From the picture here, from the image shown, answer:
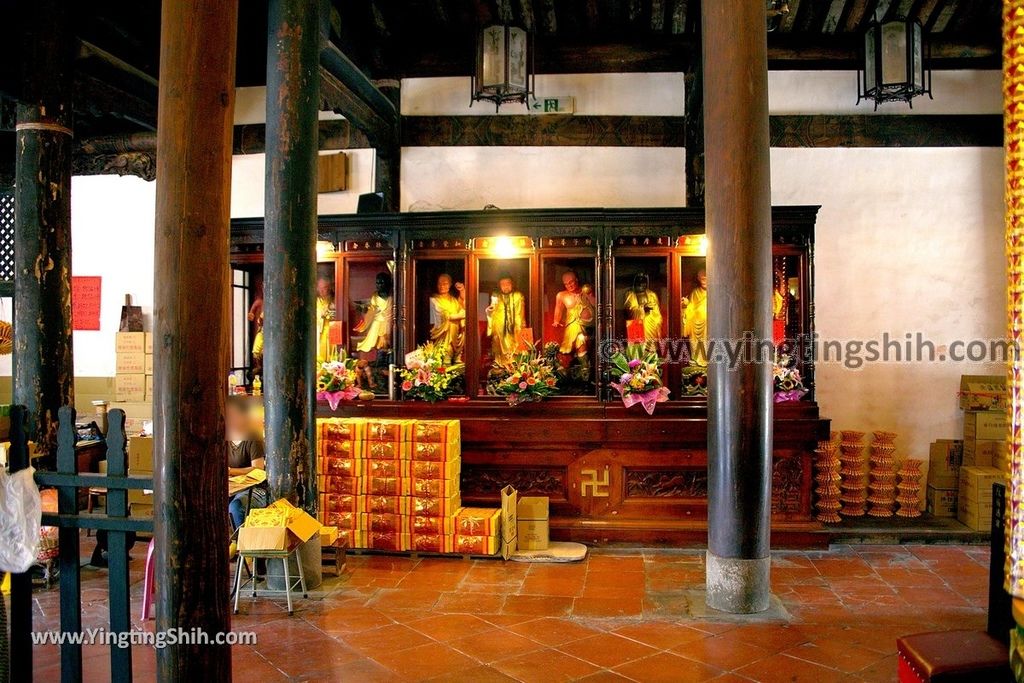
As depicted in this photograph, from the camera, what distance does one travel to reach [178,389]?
238 centimetres

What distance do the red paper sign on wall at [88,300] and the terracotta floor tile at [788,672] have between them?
823 cm

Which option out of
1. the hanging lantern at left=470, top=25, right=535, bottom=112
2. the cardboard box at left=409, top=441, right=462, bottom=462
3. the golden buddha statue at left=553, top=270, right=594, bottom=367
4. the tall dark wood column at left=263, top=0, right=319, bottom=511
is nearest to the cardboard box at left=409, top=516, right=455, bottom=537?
the cardboard box at left=409, top=441, right=462, bottom=462

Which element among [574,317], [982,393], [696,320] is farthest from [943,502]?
[574,317]

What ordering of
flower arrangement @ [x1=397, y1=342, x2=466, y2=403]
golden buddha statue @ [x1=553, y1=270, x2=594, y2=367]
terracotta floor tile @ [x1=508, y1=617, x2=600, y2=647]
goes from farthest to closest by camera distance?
1. golden buddha statue @ [x1=553, y1=270, x2=594, y2=367]
2. flower arrangement @ [x1=397, y1=342, x2=466, y2=403]
3. terracotta floor tile @ [x1=508, y1=617, x2=600, y2=647]

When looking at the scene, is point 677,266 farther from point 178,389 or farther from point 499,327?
point 178,389

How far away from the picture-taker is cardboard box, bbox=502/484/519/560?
5902 millimetres

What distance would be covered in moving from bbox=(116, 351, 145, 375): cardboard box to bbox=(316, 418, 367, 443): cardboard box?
144 inches

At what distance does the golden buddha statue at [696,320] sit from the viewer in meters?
7.15

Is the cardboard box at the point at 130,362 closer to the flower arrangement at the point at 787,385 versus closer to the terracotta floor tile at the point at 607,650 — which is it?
the terracotta floor tile at the point at 607,650

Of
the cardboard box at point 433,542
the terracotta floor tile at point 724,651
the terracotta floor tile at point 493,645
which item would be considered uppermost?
the cardboard box at point 433,542

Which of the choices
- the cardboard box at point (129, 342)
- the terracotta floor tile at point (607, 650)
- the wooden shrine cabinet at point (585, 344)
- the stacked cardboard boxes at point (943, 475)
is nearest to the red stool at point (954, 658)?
the terracotta floor tile at point (607, 650)

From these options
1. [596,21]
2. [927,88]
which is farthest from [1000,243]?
[596,21]

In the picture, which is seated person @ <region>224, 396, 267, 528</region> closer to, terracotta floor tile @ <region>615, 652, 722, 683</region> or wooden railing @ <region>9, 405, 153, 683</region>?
wooden railing @ <region>9, 405, 153, 683</region>

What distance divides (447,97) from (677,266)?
11.1 feet
